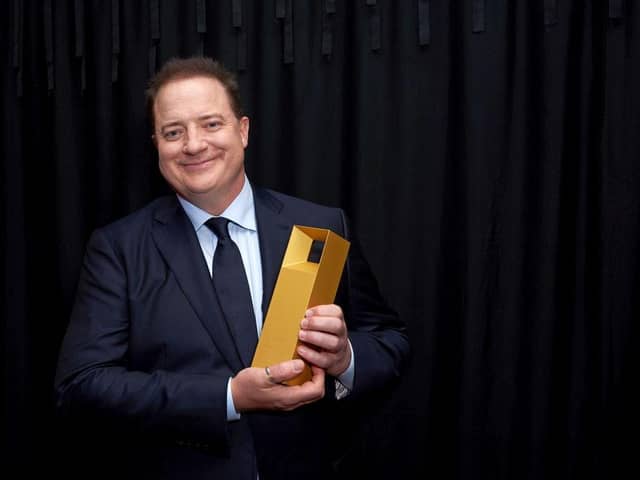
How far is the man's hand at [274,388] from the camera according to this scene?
890 mm

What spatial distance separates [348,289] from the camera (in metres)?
1.24

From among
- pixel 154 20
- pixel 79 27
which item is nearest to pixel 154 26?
pixel 154 20

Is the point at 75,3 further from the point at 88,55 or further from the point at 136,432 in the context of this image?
the point at 136,432

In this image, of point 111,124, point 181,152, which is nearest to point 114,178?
point 111,124

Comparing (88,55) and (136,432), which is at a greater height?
(88,55)

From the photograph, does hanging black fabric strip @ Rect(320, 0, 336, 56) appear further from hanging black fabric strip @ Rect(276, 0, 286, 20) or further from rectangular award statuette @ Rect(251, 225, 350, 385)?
rectangular award statuette @ Rect(251, 225, 350, 385)

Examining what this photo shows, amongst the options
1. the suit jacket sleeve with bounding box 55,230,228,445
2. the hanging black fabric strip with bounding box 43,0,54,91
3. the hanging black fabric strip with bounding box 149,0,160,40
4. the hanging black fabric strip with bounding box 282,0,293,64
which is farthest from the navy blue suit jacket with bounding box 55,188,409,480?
the hanging black fabric strip with bounding box 43,0,54,91

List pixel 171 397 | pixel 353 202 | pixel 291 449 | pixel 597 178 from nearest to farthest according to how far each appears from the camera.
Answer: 1. pixel 171 397
2. pixel 291 449
3. pixel 597 178
4. pixel 353 202

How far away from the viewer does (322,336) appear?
933 mm

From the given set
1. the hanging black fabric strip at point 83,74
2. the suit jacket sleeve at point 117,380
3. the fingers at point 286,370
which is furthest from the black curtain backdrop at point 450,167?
the fingers at point 286,370

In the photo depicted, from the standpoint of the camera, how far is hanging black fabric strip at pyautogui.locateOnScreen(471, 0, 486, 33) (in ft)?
4.93

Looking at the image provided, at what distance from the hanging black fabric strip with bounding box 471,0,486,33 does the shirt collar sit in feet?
2.51

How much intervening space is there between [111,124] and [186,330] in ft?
2.95

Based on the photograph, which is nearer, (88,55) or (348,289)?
(348,289)
